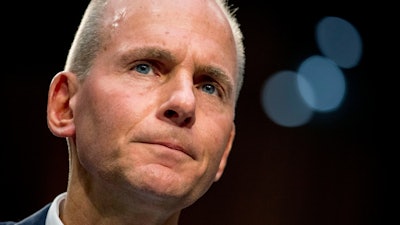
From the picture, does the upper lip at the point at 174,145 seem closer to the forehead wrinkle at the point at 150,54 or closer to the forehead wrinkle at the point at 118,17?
the forehead wrinkle at the point at 150,54

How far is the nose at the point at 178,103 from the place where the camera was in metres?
1.09

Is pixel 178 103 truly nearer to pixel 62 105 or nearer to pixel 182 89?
pixel 182 89

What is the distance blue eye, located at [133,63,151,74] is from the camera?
115cm

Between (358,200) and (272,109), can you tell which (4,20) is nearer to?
(272,109)

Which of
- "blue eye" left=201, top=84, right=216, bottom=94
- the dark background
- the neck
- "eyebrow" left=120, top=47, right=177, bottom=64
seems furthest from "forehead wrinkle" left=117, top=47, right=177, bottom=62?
the dark background

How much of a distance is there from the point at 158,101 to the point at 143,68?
9 cm

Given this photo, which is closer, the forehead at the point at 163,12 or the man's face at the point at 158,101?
the man's face at the point at 158,101

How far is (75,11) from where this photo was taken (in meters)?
2.42

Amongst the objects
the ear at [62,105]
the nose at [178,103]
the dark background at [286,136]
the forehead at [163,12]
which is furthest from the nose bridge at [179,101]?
the dark background at [286,136]

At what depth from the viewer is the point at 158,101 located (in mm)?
1107

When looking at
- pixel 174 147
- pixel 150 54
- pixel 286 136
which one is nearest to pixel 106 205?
pixel 174 147

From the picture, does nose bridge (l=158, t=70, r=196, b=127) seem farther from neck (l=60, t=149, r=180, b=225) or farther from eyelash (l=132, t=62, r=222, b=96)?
neck (l=60, t=149, r=180, b=225)

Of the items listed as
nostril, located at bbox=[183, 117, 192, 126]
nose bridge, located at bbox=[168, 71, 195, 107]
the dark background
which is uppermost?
nose bridge, located at bbox=[168, 71, 195, 107]

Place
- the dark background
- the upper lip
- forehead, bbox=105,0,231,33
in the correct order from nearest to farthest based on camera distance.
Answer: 1. the upper lip
2. forehead, bbox=105,0,231,33
3. the dark background
